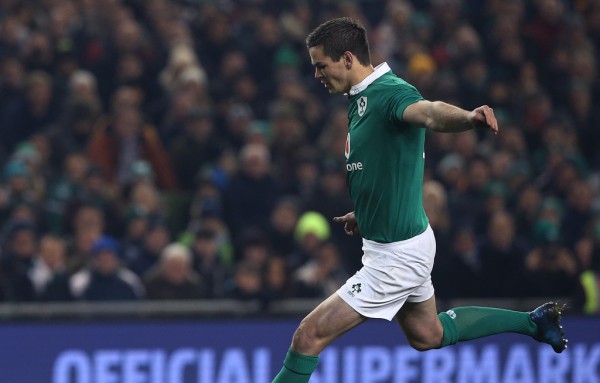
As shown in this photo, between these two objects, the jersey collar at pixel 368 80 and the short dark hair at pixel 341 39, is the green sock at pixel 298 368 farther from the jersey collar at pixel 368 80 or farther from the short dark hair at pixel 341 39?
the short dark hair at pixel 341 39

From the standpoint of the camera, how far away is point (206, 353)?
32.3ft

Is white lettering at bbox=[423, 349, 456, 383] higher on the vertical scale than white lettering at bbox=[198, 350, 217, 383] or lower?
lower

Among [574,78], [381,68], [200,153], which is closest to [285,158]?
[200,153]

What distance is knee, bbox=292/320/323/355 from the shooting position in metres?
6.74

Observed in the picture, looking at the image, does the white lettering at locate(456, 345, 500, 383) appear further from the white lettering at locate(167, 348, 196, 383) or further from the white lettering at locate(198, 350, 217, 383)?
the white lettering at locate(167, 348, 196, 383)

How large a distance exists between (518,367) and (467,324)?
314cm

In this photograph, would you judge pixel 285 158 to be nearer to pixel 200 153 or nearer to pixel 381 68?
pixel 200 153

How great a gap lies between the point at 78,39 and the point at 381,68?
730 cm

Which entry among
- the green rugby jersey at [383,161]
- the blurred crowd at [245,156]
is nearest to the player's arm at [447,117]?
the green rugby jersey at [383,161]

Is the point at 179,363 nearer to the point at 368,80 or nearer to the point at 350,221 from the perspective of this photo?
the point at 350,221

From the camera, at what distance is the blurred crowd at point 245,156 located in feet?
36.1

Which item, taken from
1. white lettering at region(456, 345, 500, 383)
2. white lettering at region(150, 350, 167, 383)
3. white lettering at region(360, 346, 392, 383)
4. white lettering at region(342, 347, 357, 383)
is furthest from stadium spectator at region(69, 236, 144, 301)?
white lettering at region(456, 345, 500, 383)

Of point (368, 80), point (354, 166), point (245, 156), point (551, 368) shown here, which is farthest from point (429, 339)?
point (245, 156)

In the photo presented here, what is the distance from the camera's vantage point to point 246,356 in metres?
9.88
